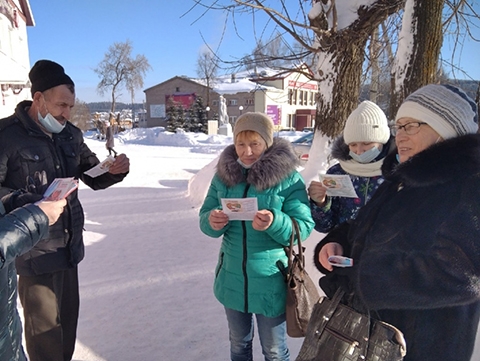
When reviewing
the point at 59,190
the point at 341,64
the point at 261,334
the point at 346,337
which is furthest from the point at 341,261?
the point at 341,64

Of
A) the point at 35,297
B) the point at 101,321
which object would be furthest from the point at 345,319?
the point at 101,321

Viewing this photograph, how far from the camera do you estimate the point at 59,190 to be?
1.84 metres

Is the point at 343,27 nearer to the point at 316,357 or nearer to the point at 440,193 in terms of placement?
the point at 440,193

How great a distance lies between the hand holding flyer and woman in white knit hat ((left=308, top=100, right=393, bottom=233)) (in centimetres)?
152

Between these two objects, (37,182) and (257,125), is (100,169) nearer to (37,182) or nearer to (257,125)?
(37,182)

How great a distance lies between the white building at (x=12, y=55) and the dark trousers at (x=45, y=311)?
34.5 ft

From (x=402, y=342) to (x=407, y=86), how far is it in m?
4.01

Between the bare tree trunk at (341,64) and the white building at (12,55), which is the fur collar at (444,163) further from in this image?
the white building at (12,55)

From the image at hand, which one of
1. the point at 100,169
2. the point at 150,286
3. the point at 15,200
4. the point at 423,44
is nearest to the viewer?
the point at 15,200

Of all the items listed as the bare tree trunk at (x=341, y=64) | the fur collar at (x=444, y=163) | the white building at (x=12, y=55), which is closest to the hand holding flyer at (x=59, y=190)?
the fur collar at (x=444, y=163)

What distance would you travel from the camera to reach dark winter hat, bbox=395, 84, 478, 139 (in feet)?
4.57

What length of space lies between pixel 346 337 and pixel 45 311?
2.03m

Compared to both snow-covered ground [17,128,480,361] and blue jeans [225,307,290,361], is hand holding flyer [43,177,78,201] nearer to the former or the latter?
blue jeans [225,307,290,361]

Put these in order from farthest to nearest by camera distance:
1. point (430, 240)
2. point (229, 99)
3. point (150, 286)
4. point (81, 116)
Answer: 1. point (229, 99)
2. point (81, 116)
3. point (150, 286)
4. point (430, 240)
